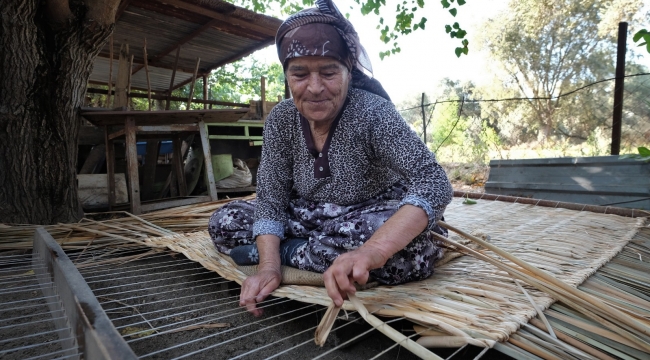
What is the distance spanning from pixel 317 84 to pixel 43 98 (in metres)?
2.14

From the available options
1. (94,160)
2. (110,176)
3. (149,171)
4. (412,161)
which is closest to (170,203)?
(110,176)

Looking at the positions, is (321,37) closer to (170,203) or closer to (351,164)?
(351,164)

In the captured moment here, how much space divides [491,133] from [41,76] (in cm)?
751

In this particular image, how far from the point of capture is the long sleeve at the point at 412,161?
1.12 meters

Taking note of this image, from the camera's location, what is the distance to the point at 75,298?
0.89 metres

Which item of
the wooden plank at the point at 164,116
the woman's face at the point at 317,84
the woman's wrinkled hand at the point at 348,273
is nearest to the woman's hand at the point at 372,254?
the woman's wrinkled hand at the point at 348,273

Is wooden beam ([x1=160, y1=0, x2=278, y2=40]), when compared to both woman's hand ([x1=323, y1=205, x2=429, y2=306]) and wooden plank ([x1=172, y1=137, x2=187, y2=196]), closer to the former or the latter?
wooden plank ([x1=172, y1=137, x2=187, y2=196])

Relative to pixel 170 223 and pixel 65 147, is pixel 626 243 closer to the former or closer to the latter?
pixel 170 223

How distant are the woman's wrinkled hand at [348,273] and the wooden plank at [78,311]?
0.47 meters

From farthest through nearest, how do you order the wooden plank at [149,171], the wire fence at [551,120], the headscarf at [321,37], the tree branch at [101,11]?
the wire fence at [551,120] → the wooden plank at [149,171] → the tree branch at [101,11] → the headscarf at [321,37]

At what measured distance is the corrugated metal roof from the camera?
4.18 meters

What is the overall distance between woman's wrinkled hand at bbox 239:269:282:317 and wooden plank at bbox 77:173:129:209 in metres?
2.92

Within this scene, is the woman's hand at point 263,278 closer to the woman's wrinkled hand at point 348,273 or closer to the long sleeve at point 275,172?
the long sleeve at point 275,172

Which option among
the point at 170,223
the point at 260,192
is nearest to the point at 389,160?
the point at 260,192
